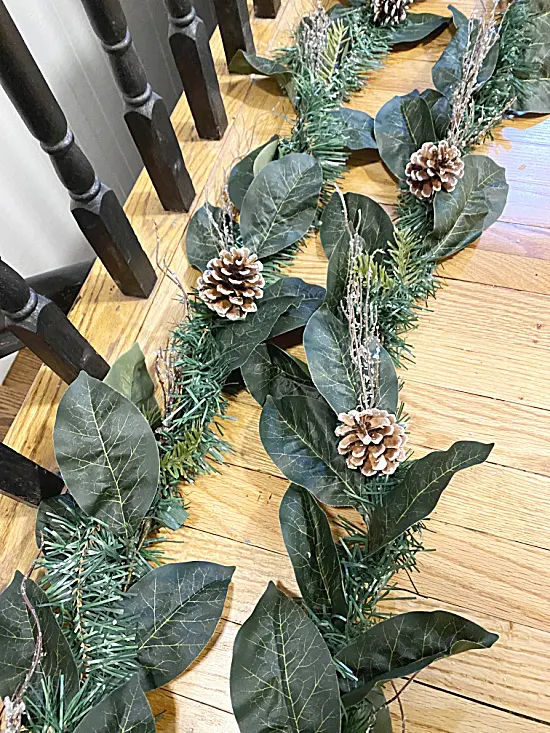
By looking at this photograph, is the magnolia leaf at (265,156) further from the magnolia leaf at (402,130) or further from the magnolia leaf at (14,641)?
the magnolia leaf at (14,641)

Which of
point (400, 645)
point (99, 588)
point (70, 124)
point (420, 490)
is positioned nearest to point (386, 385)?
point (420, 490)

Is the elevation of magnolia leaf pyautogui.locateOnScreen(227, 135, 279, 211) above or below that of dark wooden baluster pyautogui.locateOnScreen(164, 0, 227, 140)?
below

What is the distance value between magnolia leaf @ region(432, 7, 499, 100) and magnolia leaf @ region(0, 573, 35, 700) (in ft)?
3.12

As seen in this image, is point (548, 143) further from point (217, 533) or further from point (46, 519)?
point (46, 519)

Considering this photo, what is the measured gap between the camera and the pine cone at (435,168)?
0.93 meters

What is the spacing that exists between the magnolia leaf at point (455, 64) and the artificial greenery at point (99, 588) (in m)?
0.76

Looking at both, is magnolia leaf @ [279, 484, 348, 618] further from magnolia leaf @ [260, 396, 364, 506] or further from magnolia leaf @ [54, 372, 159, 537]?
magnolia leaf @ [54, 372, 159, 537]

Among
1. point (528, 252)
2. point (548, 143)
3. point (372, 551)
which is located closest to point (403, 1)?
point (548, 143)

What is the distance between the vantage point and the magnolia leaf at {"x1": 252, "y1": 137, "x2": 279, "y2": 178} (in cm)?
100

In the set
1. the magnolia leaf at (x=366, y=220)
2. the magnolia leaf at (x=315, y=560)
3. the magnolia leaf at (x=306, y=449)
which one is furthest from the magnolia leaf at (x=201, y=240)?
the magnolia leaf at (x=315, y=560)

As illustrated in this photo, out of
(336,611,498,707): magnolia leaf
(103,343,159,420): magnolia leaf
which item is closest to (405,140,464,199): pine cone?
(103,343,159,420): magnolia leaf

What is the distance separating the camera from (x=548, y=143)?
106 cm

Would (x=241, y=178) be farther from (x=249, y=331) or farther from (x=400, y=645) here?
(x=400, y=645)

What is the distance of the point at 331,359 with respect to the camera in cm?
81
